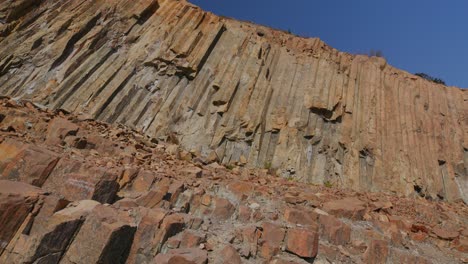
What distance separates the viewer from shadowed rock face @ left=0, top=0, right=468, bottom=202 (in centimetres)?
1338

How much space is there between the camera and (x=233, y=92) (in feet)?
50.3

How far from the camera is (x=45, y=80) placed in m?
12.9

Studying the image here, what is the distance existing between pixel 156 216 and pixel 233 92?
33.4ft

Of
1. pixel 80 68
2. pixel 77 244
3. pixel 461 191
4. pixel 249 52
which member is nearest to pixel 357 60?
pixel 249 52

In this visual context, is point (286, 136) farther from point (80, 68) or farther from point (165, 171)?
point (80, 68)

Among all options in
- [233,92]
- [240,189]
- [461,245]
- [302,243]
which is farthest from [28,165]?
[233,92]

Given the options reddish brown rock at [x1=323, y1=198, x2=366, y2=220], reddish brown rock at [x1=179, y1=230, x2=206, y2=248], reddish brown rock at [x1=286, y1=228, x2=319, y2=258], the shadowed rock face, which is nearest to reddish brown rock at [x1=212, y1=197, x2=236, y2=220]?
reddish brown rock at [x1=179, y1=230, x2=206, y2=248]

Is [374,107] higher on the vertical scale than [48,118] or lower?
higher

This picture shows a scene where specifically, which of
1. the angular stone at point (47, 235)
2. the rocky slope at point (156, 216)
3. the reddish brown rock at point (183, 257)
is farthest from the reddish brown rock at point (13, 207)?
the reddish brown rock at point (183, 257)

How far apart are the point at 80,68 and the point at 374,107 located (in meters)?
14.5

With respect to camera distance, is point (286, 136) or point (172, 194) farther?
point (286, 136)

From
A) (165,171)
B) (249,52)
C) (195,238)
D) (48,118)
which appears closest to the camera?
(195,238)

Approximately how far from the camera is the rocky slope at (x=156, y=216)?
4.70m

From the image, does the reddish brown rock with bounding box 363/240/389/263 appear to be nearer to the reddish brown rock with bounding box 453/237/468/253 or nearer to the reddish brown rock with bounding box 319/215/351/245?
the reddish brown rock with bounding box 319/215/351/245
